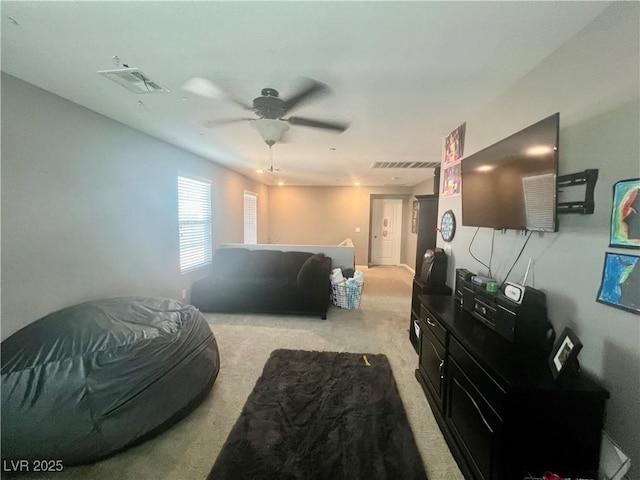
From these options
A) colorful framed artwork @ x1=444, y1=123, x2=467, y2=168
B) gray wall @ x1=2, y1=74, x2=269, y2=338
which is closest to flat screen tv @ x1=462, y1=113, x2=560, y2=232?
colorful framed artwork @ x1=444, y1=123, x2=467, y2=168

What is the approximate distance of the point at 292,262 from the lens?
14.0 feet

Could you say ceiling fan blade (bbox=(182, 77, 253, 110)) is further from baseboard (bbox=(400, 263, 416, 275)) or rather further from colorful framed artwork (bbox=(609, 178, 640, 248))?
baseboard (bbox=(400, 263, 416, 275))

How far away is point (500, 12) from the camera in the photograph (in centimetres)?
112

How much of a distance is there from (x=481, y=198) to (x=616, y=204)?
0.81 m

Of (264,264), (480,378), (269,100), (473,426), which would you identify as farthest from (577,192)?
(264,264)

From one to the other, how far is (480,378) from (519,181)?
1.13 m

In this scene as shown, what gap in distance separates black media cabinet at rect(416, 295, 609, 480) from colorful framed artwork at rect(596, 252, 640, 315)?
0.38 metres

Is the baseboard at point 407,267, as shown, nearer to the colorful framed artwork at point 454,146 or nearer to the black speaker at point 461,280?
the colorful framed artwork at point 454,146

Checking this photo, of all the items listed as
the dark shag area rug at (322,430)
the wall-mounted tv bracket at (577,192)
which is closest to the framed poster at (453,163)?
the wall-mounted tv bracket at (577,192)

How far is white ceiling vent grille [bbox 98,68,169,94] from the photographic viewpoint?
1.66m

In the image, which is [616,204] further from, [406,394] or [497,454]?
[406,394]

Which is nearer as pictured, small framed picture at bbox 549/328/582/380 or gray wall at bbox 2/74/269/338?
small framed picture at bbox 549/328/582/380

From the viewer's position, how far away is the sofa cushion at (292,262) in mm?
4172

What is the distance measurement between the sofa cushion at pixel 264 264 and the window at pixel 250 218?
1962 millimetres
